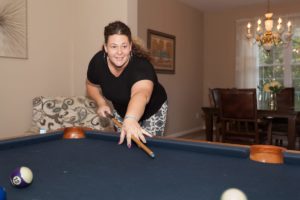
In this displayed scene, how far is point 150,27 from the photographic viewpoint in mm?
4914

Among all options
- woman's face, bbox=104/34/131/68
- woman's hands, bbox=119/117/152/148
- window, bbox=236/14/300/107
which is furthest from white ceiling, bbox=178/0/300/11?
woman's hands, bbox=119/117/152/148

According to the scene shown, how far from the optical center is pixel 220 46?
A: 634cm

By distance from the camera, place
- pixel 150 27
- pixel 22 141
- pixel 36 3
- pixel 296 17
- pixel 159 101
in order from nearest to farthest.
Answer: pixel 22 141 → pixel 159 101 → pixel 36 3 → pixel 150 27 → pixel 296 17

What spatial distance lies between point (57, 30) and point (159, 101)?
168 centimetres

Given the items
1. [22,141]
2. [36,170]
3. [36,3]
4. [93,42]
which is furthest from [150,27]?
[36,170]

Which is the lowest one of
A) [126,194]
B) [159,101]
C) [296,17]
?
[126,194]

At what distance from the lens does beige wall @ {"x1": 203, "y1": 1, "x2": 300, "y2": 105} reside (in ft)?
20.2

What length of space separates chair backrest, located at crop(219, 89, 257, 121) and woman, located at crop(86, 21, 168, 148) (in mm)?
1254

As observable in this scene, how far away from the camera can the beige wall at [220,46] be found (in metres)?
6.15

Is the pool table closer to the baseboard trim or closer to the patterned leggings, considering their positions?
the patterned leggings

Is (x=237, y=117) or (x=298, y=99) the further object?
(x=298, y=99)

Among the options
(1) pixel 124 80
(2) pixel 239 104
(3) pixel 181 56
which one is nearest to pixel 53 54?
(1) pixel 124 80

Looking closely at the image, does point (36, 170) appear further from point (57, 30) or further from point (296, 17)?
point (296, 17)

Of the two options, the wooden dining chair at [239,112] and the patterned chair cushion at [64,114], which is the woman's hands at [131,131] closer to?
the patterned chair cushion at [64,114]
